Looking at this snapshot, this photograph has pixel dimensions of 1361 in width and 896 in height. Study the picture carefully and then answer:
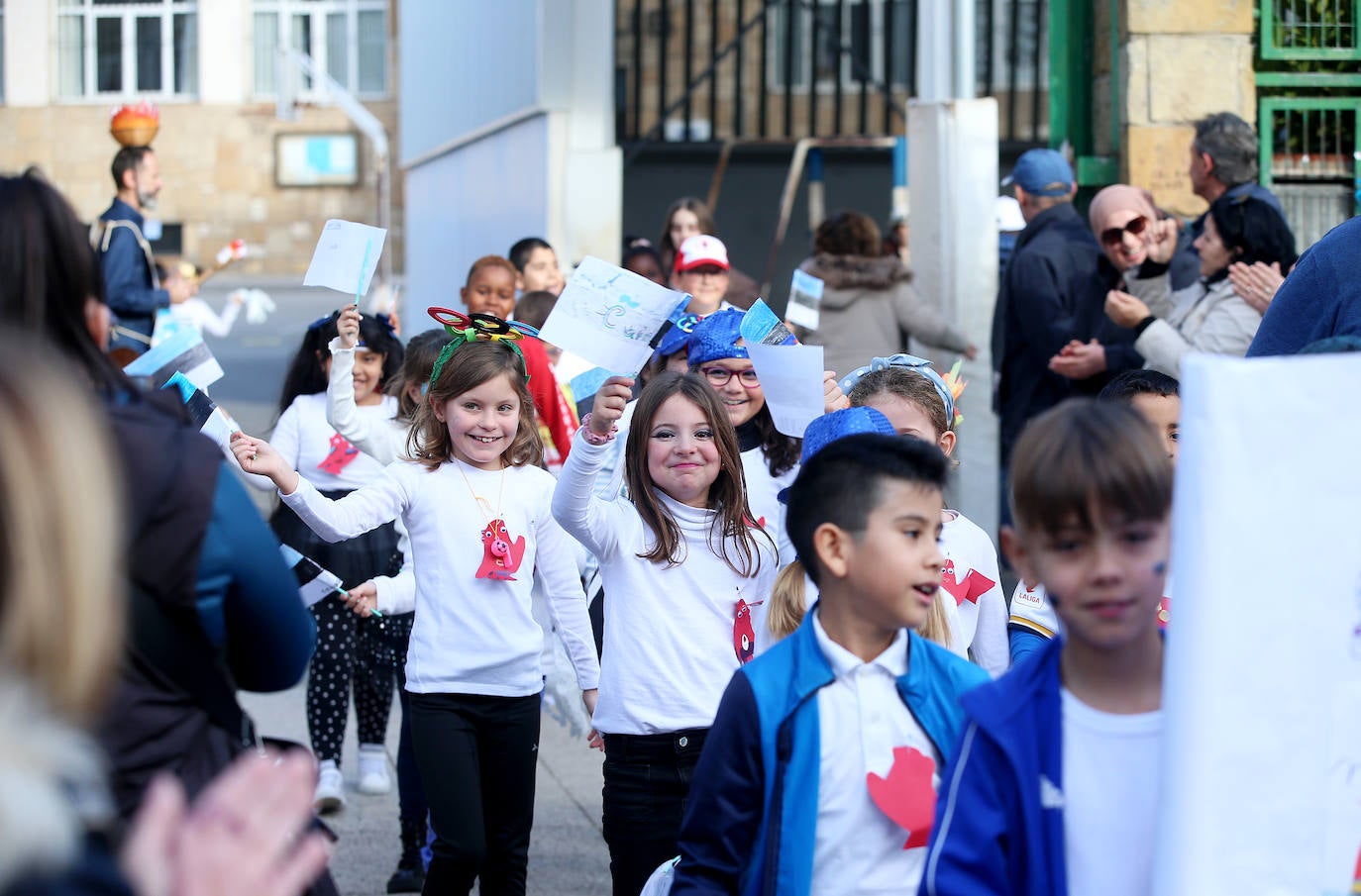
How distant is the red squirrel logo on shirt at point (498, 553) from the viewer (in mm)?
4465

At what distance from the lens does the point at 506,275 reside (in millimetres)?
7035

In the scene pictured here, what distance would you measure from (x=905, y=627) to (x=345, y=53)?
37.3 meters

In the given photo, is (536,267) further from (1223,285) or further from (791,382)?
(791,382)

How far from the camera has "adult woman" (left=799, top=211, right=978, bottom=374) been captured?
7891 mm

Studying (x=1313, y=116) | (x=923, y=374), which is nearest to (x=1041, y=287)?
(x=1313, y=116)

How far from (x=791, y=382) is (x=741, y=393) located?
0.97m

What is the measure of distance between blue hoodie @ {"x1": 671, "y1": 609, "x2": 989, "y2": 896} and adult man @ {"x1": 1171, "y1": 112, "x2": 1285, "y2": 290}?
400 cm

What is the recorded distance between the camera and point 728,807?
278 centimetres

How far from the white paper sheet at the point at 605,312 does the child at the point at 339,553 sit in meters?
1.96

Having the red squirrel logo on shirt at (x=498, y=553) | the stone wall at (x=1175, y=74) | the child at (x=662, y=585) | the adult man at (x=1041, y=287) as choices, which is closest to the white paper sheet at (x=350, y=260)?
the red squirrel logo on shirt at (x=498, y=553)

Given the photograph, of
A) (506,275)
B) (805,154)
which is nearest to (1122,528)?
(506,275)

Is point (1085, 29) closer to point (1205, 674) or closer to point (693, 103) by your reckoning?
point (1205, 674)

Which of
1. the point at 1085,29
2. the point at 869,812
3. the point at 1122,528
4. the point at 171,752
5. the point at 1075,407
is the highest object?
the point at 1085,29

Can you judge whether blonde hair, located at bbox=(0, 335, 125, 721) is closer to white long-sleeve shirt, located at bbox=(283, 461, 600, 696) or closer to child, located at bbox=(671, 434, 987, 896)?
child, located at bbox=(671, 434, 987, 896)
